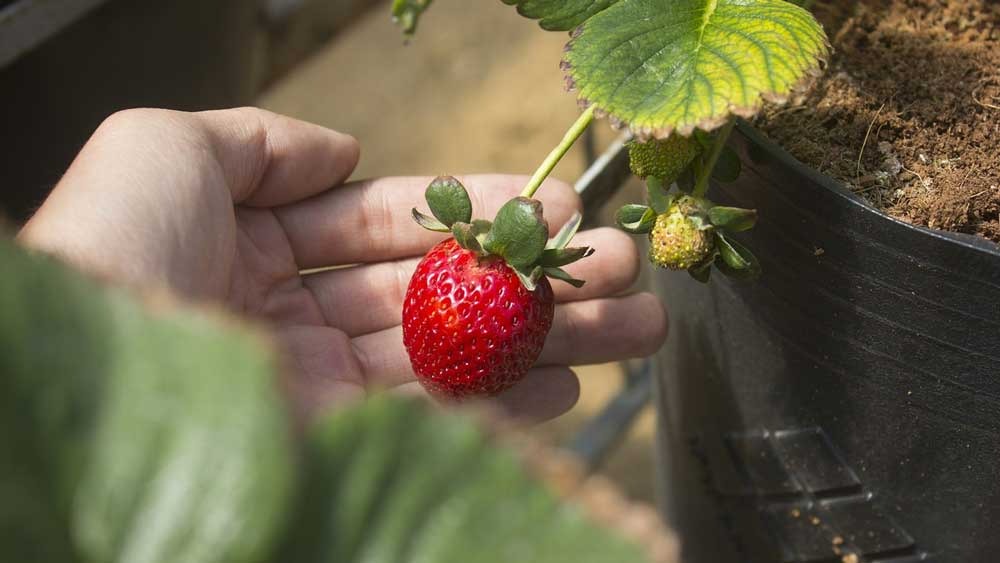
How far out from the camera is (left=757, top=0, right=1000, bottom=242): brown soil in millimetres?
551

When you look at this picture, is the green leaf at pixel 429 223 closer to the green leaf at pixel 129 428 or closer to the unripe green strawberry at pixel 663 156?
the unripe green strawberry at pixel 663 156

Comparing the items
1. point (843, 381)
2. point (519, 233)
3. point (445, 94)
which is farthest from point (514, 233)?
point (445, 94)

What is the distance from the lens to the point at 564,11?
0.61 m

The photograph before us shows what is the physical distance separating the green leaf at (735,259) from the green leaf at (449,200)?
0.15m

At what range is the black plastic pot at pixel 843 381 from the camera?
0.51 metres

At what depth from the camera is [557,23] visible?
0.61 meters

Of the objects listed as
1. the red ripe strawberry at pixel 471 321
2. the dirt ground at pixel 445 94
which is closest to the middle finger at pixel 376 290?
the red ripe strawberry at pixel 471 321

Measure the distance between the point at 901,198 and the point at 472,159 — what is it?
1.49m

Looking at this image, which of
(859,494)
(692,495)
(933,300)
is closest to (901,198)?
(933,300)

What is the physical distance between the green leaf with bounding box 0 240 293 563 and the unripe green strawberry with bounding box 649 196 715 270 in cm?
34

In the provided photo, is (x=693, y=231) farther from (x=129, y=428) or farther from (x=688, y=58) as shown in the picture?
(x=129, y=428)

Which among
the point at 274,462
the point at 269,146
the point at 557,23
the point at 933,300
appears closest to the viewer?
the point at 274,462

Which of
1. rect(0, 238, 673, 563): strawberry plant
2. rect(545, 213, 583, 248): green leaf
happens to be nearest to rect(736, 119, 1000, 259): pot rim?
rect(545, 213, 583, 248): green leaf

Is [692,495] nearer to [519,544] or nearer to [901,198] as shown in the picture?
[901,198]
